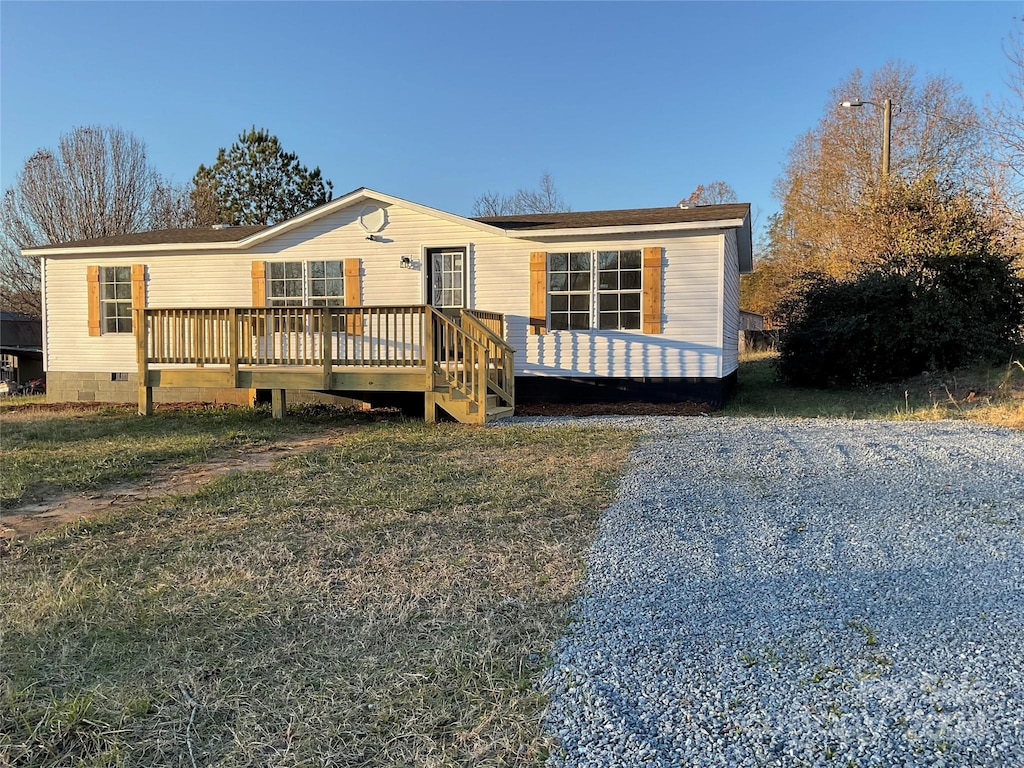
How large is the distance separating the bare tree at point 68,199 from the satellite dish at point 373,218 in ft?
58.9

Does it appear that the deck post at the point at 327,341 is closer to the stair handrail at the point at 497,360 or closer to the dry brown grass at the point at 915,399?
the stair handrail at the point at 497,360

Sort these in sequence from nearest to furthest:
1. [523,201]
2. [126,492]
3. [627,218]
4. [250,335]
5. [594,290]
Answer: [126,492]
[250,335]
[594,290]
[627,218]
[523,201]

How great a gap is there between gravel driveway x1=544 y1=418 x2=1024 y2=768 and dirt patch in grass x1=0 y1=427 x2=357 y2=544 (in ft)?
11.6

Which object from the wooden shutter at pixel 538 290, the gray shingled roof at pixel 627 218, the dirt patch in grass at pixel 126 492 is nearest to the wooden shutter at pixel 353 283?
the gray shingled roof at pixel 627 218

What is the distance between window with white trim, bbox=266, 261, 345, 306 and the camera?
1084cm

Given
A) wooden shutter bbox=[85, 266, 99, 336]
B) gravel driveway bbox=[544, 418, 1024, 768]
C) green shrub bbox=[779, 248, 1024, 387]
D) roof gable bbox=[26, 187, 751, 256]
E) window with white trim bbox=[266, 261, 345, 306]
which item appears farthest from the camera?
green shrub bbox=[779, 248, 1024, 387]

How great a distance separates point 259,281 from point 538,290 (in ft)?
16.0

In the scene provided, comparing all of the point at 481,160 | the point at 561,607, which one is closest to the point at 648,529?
the point at 561,607

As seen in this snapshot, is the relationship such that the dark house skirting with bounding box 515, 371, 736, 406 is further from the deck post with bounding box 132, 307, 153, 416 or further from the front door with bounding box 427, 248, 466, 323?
the deck post with bounding box 132, 307, 153, 416

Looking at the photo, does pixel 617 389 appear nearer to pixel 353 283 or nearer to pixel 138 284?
pixel 353 283

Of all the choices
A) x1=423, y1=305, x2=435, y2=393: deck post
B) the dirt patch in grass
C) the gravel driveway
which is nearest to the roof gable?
x1=423, y1=305, x2=435, y2=393: deck post

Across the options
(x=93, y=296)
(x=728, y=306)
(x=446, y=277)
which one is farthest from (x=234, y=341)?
(x=728, y=306)

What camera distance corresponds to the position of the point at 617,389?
33.0 ft

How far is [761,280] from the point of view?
30.1 metres
